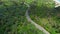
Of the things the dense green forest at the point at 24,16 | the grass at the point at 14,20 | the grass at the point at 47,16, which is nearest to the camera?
the grass at the point at 14,20

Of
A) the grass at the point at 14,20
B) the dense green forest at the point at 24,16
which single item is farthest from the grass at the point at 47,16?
the grass at the point at 14,20

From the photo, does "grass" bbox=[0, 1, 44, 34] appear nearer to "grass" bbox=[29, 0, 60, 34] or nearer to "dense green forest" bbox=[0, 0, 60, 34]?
"dense green forest" bbox=[0, 0, 60, 34]

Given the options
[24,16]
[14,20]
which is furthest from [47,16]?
[14,20]

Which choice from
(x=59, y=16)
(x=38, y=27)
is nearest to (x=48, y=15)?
(x=59, y=16)

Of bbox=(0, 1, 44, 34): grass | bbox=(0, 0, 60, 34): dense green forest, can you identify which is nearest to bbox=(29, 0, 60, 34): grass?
bbox=(0, 0, 60, 34): dense green forest

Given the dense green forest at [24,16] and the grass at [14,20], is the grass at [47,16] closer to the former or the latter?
the dense green forest at [24,16]

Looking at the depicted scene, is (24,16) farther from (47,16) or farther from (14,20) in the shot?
(47,16)

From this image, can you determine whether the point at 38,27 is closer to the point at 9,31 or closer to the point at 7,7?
the point at 9,31
